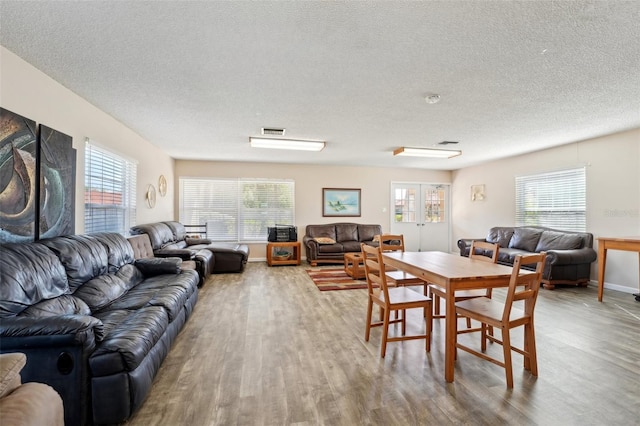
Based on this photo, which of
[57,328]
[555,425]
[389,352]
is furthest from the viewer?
[389,352]

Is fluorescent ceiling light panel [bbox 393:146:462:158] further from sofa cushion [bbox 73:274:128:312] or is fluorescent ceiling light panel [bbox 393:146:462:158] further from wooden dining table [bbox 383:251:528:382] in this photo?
sofa cushion [bbox 73:274:128:312]

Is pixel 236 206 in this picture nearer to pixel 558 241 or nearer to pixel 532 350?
pixel 532 350

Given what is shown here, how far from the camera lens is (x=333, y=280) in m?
5.05

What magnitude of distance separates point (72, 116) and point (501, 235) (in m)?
7.18

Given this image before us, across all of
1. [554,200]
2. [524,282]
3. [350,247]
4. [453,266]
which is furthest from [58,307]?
[554,200]

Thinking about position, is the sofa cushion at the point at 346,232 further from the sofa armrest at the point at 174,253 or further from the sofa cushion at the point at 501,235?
the sofa armrest at the point at 174,253

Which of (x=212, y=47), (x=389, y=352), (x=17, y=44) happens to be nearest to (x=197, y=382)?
(x=389, y=352)

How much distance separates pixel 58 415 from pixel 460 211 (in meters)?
8.43

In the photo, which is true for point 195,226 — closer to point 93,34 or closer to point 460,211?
point 93,34

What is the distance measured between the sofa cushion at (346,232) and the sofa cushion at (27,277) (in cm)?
551

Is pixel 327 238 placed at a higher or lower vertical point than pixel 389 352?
higher

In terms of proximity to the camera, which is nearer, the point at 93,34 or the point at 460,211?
the point at 93,34

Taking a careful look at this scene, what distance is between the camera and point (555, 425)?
1.63m

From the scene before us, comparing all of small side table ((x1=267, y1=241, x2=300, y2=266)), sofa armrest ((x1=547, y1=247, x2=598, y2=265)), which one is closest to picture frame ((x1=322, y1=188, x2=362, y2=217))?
small side table ((x1=267, y1=241, x2=300, y2=266))
